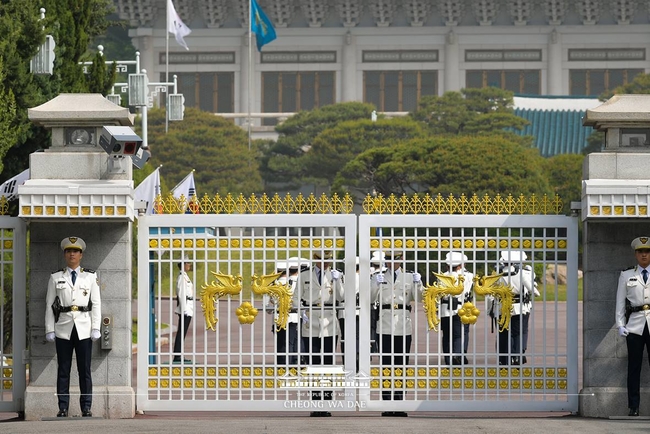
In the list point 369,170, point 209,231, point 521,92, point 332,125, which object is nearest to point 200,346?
point 209,231

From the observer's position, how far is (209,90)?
74375 millimetres

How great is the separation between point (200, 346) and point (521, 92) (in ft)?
179

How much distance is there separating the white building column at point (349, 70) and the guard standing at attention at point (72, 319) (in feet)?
198

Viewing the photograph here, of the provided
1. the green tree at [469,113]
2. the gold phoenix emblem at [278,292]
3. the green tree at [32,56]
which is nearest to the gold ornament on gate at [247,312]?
the gold phoenix emblem at [278,292]

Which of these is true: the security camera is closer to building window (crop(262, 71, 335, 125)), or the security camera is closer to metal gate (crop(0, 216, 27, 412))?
metal gate (crop(0, 216, 27, 412))

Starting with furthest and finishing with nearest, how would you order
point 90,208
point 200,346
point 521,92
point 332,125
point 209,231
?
point 521,92 → point 332,125 → point 200,346 → point 209,231 → point 90,208

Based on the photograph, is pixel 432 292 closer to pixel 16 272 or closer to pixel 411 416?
pixel 411 416

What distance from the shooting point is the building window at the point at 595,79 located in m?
74.1

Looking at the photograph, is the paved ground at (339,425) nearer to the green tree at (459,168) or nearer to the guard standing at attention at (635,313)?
the guard standing at attention at (635,313)

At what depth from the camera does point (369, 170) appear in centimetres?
4625

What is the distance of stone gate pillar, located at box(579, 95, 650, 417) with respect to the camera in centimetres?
1315

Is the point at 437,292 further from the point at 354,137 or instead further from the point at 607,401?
the point at 354,137

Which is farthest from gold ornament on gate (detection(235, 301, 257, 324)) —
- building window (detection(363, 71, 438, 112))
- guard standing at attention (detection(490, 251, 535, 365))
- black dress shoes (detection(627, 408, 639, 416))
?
building window (detection(363, 71, 438, 112))

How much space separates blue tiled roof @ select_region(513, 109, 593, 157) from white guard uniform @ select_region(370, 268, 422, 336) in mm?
51595
